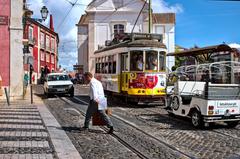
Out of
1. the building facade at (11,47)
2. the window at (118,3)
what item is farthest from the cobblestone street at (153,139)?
the window at (118,3)

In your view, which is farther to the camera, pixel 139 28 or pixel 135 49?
pixel 139 28

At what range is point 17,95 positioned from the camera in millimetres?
24297

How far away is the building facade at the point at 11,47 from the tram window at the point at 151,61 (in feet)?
24.3

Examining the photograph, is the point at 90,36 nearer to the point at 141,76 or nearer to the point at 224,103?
the point at 141,76

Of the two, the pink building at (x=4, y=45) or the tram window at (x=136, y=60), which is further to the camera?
the pink building at (x=4, y=45)

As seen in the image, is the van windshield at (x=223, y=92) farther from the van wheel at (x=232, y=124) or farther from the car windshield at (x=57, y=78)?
the car windshield at (x=57, y=78)

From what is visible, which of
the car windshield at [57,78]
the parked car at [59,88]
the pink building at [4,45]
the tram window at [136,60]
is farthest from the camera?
the car windshield at [57,78]

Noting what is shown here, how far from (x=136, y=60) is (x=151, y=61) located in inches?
29.4

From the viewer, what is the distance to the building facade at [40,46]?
2442 inches

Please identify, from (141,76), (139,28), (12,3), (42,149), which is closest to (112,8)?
(139,28)

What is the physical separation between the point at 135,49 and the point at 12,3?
7937 mm

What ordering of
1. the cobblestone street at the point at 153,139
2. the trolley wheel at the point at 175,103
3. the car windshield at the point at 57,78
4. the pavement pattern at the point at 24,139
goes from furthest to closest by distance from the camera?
the car windshield at the point at 57,78 → the trolley wheel at the point at 175,103 → the cobblestone street at the point at 153,139 → the pavement pattern at the point at 24,139

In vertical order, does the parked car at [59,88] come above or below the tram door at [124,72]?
below

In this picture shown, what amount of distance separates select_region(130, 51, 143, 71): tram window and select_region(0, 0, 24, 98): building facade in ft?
22.1
